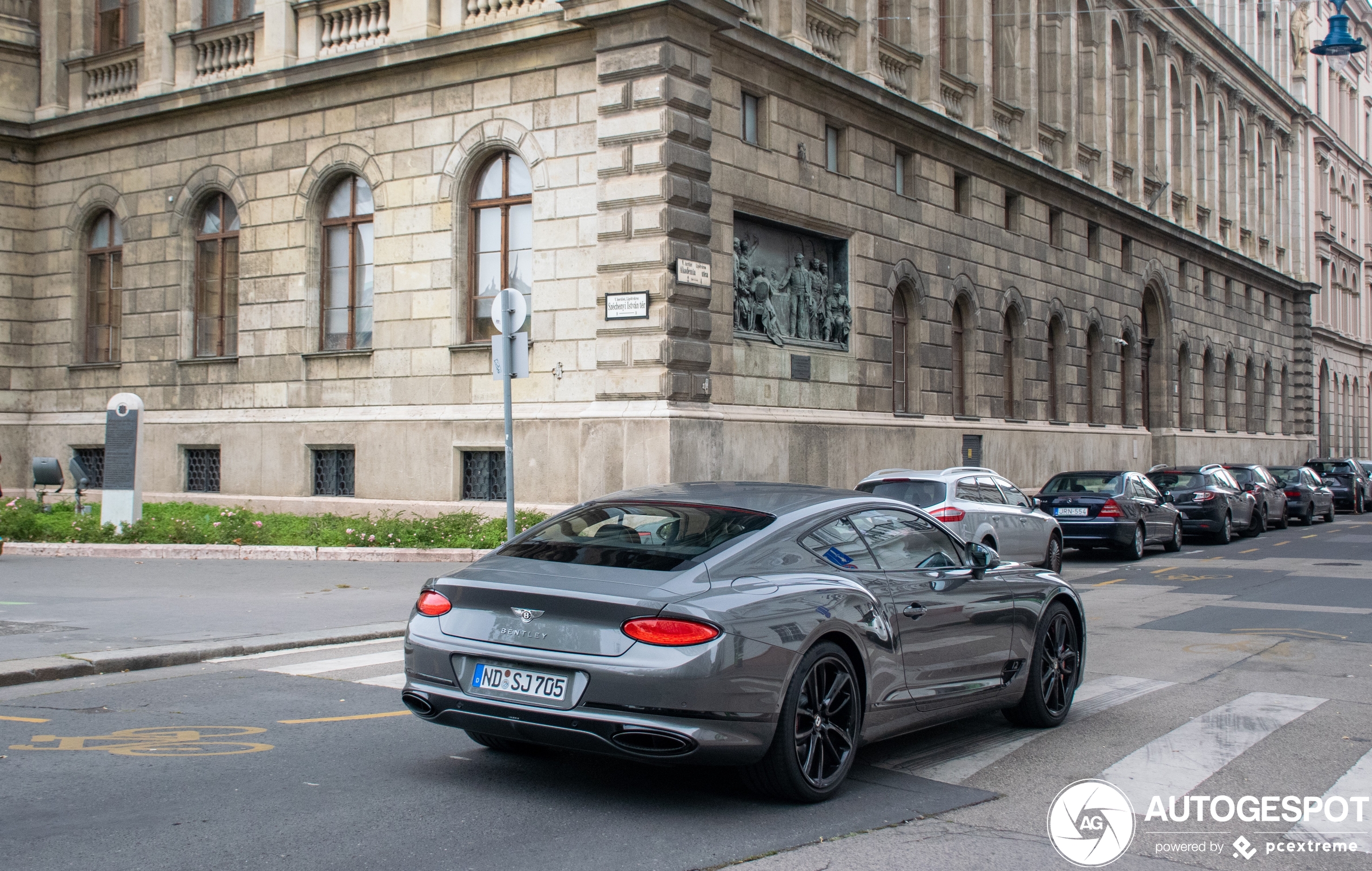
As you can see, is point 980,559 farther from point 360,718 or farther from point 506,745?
point 360,718

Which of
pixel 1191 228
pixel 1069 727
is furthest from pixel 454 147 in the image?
pixel 1191 228

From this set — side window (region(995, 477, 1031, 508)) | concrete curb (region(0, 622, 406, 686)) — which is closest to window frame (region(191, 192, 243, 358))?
side window (region(995, 477, 1031, 508))

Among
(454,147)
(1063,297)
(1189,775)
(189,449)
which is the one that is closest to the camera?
(1189,775)

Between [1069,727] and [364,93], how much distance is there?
18.9 m

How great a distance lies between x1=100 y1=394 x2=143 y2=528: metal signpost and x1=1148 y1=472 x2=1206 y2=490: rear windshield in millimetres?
18293

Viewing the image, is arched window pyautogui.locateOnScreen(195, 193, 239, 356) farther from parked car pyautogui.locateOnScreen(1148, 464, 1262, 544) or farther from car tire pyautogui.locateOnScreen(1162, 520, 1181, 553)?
parked car pyautogui.locateOnScreen(1148, 464, 1262, 544)

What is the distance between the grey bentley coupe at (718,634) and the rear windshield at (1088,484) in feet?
49.8

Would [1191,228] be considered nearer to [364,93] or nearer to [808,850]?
[364,93]

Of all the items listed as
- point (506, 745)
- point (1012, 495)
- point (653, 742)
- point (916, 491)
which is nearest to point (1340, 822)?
point (653, 742)

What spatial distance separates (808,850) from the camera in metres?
5.25

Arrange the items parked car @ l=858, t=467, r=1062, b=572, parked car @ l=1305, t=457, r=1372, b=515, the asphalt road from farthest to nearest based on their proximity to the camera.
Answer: parked car @ l=1305, t=457, r=1372, b=515, parked car @ l=858, t=467, r=1062, b=572, the asphalt road

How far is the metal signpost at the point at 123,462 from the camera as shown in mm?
18938

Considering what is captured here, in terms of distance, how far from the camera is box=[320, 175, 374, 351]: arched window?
2348 centimetres

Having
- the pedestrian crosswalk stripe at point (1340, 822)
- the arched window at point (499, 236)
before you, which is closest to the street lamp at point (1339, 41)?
the arched window at point (499, 236)
